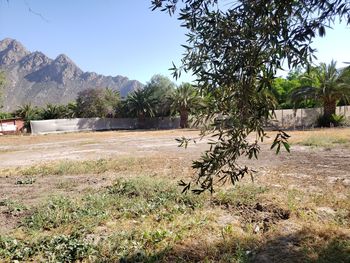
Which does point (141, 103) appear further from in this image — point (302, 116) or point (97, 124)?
point (302, 116)

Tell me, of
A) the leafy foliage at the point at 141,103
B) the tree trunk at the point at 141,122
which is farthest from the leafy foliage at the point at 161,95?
the tree trunk at the point at 141,122

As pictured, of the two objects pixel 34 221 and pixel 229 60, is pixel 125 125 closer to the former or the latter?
pixel 34 221

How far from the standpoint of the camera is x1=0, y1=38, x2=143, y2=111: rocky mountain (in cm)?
12669

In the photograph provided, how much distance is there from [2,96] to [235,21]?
46507 millimetres

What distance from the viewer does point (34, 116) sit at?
152 ft

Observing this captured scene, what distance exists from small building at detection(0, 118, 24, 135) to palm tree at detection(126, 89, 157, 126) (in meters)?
14.4

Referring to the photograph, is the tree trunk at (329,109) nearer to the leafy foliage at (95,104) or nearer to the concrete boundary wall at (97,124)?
the concrete boundary wall at (97,124)

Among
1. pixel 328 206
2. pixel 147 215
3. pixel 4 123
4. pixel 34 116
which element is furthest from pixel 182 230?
pixel 34 116

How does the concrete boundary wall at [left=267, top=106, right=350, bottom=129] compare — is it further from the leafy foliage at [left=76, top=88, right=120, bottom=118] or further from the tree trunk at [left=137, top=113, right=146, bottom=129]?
the leafy foliage at [left=76, top=88, right=120, bottom=118]

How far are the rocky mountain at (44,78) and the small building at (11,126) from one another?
80679mm

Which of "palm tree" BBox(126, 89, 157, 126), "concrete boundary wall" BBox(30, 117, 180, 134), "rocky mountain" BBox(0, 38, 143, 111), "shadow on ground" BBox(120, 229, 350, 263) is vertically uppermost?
"rocky mountain" BBox(0, 38, 143, 111)

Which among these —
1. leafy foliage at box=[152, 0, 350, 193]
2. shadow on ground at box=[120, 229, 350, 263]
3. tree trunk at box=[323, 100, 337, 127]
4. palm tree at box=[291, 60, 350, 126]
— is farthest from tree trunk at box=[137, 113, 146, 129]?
leafy foliage at box=[152, 0, 350, 193]

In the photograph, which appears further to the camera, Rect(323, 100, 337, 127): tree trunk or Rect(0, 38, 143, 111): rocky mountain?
Rect(0, 38, 143, 111): rocky mountain

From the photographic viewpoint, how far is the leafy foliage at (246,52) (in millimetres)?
2311
